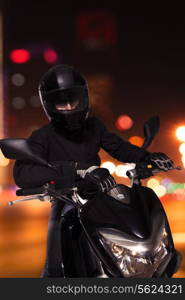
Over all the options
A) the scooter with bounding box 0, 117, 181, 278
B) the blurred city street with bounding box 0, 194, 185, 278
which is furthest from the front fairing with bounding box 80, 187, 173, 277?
the blurred city street with bounding box 0, 194, 185, 278

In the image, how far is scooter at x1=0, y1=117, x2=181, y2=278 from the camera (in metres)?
2.64

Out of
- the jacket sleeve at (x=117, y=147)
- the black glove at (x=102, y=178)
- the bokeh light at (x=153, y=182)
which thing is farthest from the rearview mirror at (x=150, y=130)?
the bokeh light at (x=153, y=182)

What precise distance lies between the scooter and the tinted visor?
0.61m

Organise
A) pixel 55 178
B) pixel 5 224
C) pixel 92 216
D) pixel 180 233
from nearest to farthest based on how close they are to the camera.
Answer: pixel 92 216, pixel 55 178, pixel 180 233, pixel 5 224

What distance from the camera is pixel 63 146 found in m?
3.52

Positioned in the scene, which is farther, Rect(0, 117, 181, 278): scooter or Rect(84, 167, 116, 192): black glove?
Rect(84, 167, 116, 192): black glove

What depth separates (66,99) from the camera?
3.48 m

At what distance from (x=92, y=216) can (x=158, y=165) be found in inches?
22.1

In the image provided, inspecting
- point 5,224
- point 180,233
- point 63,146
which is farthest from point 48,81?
point 5,224

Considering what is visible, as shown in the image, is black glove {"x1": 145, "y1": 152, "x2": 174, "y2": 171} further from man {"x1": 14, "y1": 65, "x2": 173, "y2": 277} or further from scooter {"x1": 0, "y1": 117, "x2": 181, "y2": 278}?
scooter {"x1": 0, "y1": 117, "x2": 181, "y2": 278}

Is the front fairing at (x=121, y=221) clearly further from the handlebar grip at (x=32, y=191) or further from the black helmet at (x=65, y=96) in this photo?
the black helmet at (x=65, y=96)

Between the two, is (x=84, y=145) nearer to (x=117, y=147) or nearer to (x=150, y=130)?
(x=117, y=147)

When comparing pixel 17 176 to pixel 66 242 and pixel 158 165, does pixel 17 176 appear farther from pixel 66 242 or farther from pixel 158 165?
pixel 158 165

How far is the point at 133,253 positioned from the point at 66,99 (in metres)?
1.15
